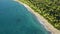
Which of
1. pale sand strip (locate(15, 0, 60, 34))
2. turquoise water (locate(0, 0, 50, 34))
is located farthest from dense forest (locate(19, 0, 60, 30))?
turquoise water (locate(0, 0, 50, 34))

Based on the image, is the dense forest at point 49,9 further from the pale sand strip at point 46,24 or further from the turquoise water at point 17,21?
the turquoise water at point 17,21

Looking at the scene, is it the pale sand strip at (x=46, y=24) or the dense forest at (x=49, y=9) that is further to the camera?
the dense forest at (x=49, y=9)

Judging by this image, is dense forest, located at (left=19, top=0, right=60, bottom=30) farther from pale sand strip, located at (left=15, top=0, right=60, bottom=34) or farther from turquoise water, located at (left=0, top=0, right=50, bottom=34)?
turquoise water, located at (left=0, top=0, right=50, bottom=34)

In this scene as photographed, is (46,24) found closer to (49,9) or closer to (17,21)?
(17,21)

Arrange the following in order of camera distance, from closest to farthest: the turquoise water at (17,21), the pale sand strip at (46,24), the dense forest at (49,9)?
the pale sand strip at (46,24) → the turquoise water at (17,21) → the dense forest at (49,9)

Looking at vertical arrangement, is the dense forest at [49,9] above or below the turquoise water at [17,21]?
above

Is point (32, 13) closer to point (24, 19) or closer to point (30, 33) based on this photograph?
point (24, 19)

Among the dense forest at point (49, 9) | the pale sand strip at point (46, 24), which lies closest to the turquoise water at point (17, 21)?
the pale sand strip at point (46, 24)
